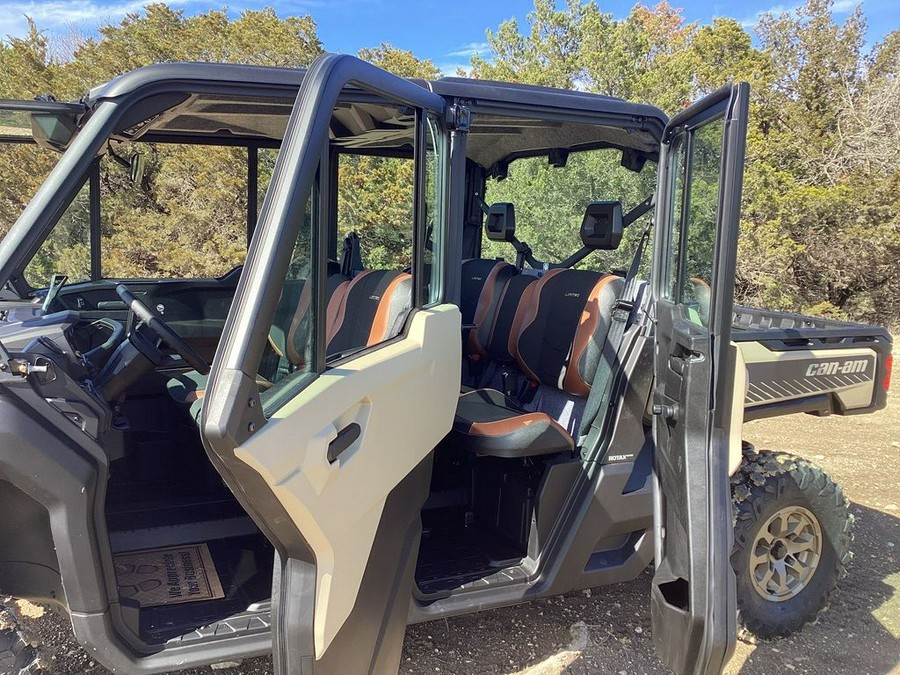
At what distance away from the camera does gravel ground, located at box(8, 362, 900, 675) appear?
298 cm

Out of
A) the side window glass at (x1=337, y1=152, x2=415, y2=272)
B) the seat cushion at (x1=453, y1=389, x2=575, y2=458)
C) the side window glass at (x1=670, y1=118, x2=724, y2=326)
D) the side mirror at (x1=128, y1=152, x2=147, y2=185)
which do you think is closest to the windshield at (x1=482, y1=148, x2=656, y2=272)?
the side window glass at (x1=670, y1=118, x2=724, y2=326)

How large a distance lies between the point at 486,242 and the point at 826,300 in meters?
9.68

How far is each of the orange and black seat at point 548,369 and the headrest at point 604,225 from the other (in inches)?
9.4

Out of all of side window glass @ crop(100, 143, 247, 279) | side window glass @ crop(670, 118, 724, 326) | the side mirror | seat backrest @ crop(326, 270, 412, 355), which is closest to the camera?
side window glass @ crop(670, 118, 724, 326)

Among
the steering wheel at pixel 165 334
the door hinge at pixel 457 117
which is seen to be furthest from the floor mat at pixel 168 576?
the door hinge at pixel 457 117

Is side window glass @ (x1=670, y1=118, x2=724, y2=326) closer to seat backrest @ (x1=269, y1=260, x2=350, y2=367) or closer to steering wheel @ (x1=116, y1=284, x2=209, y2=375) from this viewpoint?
seat backrest @ (x1=269, y1=260, x2=350, y2=367)

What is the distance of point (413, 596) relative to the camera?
261cm

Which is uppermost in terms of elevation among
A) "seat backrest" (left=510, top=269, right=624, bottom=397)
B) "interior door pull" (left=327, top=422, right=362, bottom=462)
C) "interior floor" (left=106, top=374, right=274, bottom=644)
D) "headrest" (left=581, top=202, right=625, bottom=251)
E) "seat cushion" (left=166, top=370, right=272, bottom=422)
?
"headrest" (left=581, top=202, right=625, bottom=251)

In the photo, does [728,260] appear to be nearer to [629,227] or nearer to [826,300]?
[629,227]

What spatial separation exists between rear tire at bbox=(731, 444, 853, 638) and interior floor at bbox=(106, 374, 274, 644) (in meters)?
2.05

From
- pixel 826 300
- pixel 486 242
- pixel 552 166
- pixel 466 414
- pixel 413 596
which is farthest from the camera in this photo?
pixel 826 300

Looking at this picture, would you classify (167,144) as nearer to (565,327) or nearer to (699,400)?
(565,327)

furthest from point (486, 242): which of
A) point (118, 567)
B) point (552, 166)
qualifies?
point (118, 567)

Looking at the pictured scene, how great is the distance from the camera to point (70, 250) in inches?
132
